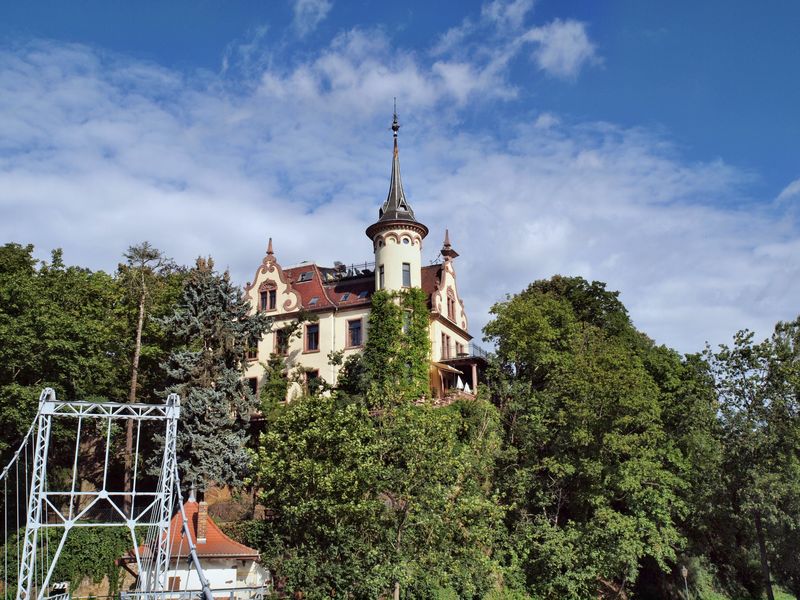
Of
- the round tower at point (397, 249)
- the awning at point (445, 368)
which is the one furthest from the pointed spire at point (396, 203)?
the awning at point (445, 368)

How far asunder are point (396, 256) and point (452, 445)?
16.8m

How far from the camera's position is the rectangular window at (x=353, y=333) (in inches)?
1636

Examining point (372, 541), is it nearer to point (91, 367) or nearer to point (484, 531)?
point (484, 531)

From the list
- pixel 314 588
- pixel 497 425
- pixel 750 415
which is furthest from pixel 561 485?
pixel 314 588

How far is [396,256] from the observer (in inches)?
1640

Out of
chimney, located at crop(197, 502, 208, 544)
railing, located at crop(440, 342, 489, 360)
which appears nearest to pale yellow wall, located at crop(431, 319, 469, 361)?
railing, located at crop(440, 342, 489, 360)

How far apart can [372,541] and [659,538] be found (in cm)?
1228

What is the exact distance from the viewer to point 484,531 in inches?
1003

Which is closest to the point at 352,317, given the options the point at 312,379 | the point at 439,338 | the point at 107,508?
the point at 439,338

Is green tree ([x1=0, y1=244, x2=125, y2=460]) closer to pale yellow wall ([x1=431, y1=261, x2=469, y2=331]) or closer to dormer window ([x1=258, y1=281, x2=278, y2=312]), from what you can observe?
dormer window ([x1=258, y1=281, x2=278, y2=312])

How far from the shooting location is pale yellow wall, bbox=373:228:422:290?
1629 inches

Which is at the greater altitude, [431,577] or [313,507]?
[313,507]

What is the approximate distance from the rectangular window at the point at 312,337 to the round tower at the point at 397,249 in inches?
168

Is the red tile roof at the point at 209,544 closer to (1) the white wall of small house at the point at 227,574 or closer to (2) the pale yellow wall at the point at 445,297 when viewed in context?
(1) the white wall of small house at the point at 227,574
